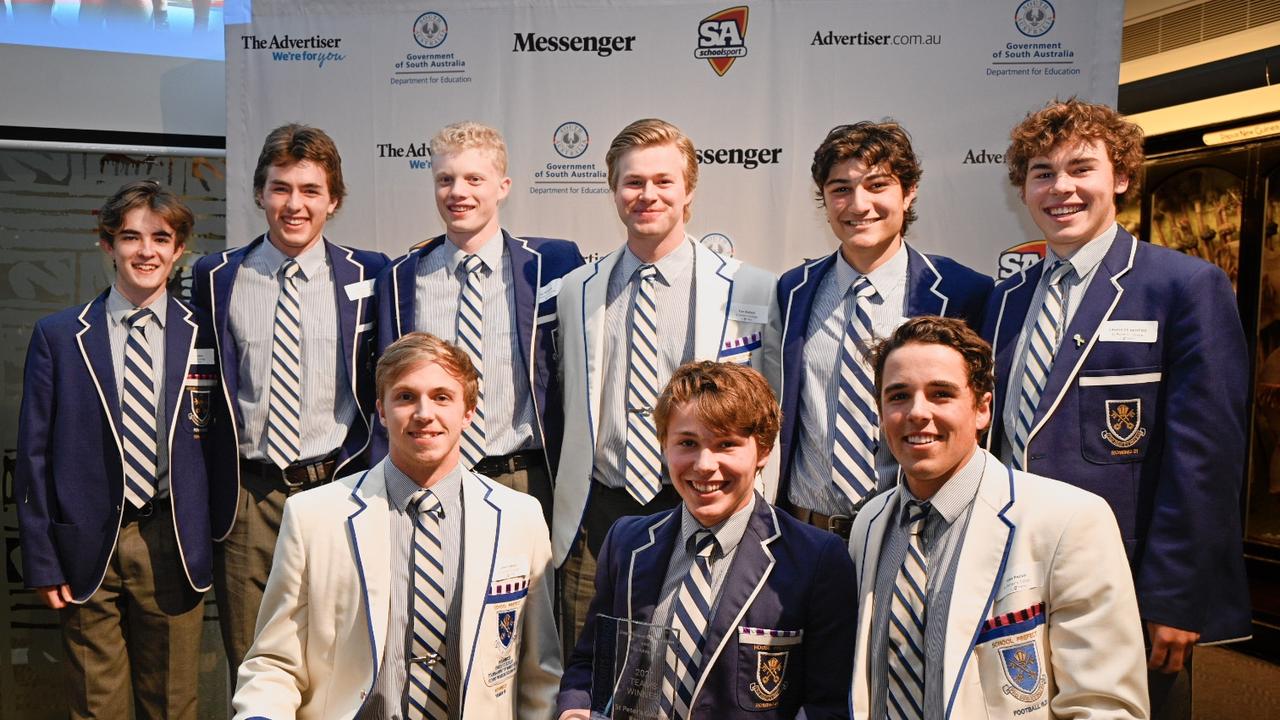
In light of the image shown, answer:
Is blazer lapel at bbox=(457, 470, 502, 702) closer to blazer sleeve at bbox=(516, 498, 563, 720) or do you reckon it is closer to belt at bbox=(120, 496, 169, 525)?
blazer sleeve at bbox=(516, 498, 563, 720)

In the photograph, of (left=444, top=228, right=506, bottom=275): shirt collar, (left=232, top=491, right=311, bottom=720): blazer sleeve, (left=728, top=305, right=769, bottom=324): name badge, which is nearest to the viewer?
(left=232, top=491, right=311, bottom=720): blazer sleeve

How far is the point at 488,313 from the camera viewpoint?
3615 mm

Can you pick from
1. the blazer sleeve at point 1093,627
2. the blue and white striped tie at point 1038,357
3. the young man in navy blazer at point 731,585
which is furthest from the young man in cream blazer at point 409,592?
the blue and white striped tie at point 1038,357

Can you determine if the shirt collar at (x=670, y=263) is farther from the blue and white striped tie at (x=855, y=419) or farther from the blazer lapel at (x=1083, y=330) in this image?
the blazer lapel at (x=1083, y=330)

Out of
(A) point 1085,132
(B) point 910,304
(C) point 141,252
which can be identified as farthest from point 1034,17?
(C) point 141,252

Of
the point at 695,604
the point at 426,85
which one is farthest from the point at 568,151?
the point at 695,604

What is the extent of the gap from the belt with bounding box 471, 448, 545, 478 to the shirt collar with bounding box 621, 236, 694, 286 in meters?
0.72

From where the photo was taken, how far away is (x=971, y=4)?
4.51 metres

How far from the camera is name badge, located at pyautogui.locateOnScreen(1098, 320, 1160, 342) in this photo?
2.75m

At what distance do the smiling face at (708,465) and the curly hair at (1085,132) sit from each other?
1.33 meters

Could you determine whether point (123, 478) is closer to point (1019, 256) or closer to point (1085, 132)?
point (1085, 132)

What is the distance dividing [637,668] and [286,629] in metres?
0.98

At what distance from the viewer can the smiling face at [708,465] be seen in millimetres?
2373

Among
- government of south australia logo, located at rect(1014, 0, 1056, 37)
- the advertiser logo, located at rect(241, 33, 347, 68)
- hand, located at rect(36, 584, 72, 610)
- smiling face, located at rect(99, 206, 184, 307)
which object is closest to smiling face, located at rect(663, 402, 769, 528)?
smiling face, located at rect(99, 206, 184, 307)
